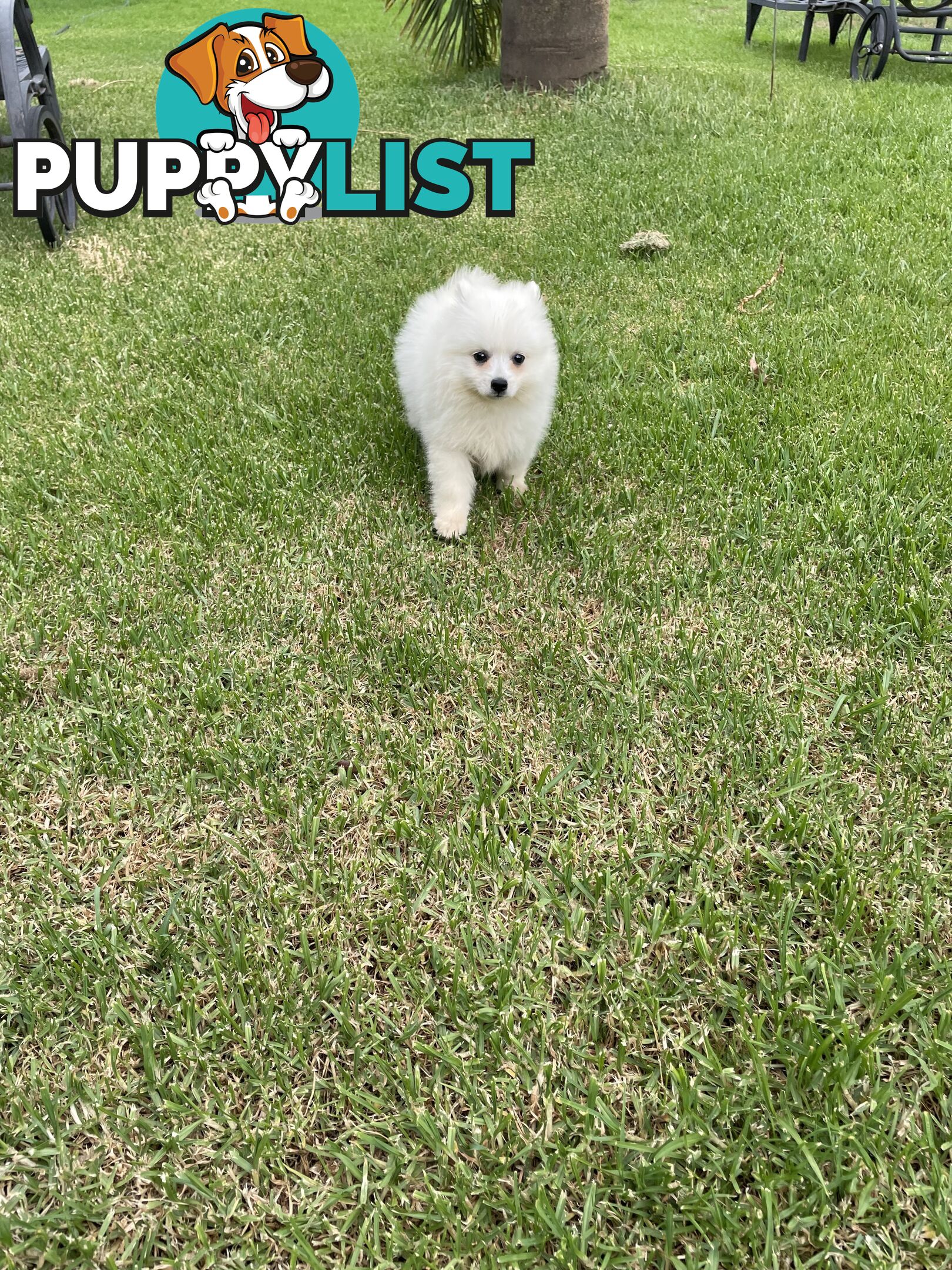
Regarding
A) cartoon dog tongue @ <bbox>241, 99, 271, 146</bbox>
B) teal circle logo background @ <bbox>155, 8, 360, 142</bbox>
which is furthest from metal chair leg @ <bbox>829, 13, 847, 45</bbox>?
cartoon dog tongue @ <bbox>241, 99, 271, 146</bbox>

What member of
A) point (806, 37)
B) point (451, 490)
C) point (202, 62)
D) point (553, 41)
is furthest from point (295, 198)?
point (806, 37)

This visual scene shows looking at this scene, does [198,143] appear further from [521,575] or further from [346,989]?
[346,989]

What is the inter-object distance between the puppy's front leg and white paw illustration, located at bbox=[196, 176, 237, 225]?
3.74m

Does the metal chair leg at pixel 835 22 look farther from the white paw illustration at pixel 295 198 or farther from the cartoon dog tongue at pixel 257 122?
the white paw illustration at pixel 295 198

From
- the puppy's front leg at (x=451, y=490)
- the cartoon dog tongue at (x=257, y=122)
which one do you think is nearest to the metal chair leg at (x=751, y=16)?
the cartoon dog tongue at (x=257, y=122)

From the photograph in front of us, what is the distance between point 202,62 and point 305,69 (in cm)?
76

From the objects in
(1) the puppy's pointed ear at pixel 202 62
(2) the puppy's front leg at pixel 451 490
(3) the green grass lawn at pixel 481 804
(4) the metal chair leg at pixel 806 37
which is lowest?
(3) the green grass lawn at pixel 481 804

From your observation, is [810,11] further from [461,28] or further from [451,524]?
[451,524]

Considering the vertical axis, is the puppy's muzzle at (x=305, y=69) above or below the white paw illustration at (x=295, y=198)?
above

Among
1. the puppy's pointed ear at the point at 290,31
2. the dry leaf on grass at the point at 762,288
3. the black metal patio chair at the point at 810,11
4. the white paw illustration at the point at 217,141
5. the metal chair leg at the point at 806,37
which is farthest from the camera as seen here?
the metal chair leg at the point at 806,37

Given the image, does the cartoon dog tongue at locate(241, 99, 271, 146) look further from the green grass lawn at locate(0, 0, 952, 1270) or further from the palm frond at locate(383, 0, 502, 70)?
the green grass lawn at locate(0, 0, 952, 1270)

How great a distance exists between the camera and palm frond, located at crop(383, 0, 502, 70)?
7.60m

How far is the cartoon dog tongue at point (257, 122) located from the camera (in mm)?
5898

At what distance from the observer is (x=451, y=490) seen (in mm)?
2590
